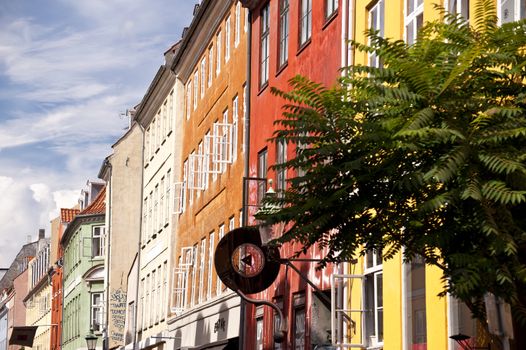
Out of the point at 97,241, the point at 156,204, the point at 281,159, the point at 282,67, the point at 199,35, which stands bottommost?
the point at 281,159

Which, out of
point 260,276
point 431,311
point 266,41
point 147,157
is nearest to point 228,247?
point 260,276

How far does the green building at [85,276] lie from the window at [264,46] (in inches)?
1396

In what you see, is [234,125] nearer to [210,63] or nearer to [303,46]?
[210,63]

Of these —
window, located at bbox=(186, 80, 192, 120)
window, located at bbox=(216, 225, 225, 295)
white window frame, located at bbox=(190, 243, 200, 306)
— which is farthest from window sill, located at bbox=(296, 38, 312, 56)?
window, located at bbox=(186, 80, 192, 120)

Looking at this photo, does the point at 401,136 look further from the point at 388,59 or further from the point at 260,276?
the point at 260,276

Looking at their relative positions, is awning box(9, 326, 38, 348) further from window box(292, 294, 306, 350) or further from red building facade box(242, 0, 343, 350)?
window box(292, 294, 306, 350)

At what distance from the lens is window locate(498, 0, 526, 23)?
1382cm

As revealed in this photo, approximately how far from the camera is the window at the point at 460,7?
15.7m

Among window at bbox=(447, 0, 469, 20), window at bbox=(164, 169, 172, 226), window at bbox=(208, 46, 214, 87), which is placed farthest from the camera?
window at bbox=(164, 169, 172, 226)

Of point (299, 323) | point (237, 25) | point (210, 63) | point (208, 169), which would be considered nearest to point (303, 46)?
point (299, 323)

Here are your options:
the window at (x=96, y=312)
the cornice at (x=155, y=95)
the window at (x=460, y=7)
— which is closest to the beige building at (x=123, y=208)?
the window at (x=96, y=312)

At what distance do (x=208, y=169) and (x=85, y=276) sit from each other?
35851 millimetres

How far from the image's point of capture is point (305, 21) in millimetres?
25359

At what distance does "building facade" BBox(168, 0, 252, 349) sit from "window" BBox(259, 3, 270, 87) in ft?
3.91
